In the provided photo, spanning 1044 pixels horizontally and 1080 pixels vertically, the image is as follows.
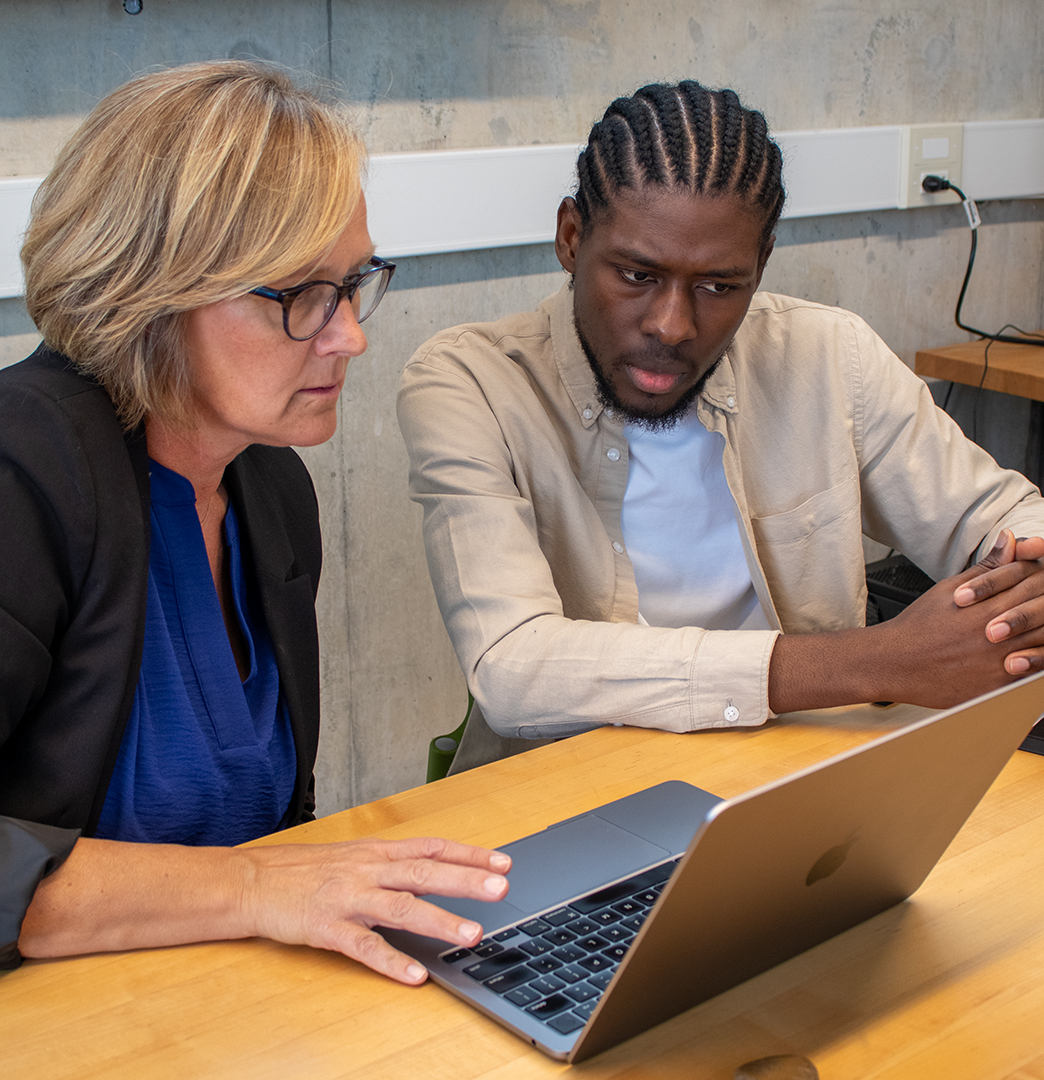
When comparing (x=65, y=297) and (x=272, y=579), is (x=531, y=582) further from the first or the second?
(x=65, y=297)

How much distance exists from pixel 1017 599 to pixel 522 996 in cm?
72

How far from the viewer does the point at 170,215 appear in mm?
967

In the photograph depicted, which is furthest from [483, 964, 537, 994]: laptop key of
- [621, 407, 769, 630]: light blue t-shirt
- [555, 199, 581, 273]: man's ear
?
[555, 199, 581, 273]: man's ear

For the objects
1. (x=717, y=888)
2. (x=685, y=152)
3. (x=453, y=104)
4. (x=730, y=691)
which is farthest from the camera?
(x=453, y=104)

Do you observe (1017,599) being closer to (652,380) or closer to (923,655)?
(923,655)

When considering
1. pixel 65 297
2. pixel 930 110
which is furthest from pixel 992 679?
pixel 930 110

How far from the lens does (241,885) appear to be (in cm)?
85

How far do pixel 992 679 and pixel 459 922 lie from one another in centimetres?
64

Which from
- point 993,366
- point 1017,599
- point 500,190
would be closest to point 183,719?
point 1017,599

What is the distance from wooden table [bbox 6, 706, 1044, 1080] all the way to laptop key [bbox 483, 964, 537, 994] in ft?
0.07

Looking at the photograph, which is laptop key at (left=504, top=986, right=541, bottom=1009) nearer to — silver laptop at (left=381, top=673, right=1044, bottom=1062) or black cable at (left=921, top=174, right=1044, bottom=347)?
silver laptop at (left=381, top=673, right=1044, bottom=1062)

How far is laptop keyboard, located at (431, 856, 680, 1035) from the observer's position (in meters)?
0.74

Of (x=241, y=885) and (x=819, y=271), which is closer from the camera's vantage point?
(x=241, y=885)

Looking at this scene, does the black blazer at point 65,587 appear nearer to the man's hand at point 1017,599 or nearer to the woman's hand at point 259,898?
the woman's hand at point 259,898
